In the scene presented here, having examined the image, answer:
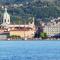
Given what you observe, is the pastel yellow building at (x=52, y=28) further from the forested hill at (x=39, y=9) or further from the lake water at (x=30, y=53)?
the lake water at (x=30, y=53)

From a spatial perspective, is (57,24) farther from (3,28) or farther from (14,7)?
(14,7)

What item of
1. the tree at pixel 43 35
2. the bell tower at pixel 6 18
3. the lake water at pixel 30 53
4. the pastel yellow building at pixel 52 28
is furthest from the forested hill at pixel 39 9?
the lake water at pixel 30 53

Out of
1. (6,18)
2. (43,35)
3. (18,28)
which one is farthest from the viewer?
(6,18)

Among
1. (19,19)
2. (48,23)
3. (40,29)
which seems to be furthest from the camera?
(19,19)

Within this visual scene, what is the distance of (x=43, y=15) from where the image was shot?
91.3 meters

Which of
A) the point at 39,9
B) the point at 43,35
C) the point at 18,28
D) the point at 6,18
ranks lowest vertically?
the point at 43,35

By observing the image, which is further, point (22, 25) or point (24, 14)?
point (24, 14)

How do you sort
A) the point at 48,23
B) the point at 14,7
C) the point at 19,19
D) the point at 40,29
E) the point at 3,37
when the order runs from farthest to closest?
the point at 14,7 → the point at 19,19 → the point at 48,23 → the point at 40,29 → the point at 3,37

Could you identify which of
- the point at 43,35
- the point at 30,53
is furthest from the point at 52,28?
the point at 30,53

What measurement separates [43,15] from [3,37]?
23522 mm

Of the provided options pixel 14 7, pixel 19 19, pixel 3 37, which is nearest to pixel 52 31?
pixel 3 37

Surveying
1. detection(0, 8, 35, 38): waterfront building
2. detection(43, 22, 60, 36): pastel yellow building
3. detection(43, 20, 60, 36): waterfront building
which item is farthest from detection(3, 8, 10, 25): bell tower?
detection(43, 22, 60, 36): pastel yellow building

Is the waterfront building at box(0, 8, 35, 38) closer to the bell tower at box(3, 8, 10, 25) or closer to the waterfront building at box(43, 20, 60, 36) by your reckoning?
the bell tower at box(3, 8, 10, 25)

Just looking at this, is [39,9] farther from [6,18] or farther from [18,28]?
[18,28]
